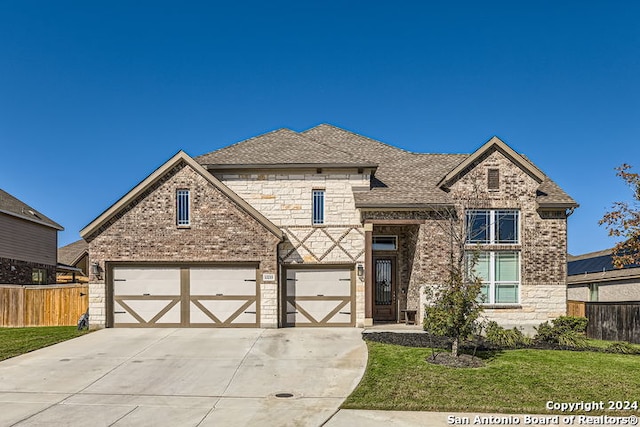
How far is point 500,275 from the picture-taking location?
61.1 ft

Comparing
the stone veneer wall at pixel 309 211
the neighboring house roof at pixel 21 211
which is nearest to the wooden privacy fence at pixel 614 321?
the stone veneer wall at pixel 309 211

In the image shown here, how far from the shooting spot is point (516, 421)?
29.9 ft

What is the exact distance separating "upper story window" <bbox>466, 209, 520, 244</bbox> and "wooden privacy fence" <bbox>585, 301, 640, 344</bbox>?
3.68m

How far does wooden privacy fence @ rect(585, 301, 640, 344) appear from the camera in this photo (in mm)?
16938

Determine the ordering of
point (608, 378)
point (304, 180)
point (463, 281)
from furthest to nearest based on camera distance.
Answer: point (304, 180)
point (463, 281)
point (608, 378)

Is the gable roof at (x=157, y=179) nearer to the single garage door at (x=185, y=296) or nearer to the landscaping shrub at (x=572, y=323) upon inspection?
the single garage door at (x=185, y=296)

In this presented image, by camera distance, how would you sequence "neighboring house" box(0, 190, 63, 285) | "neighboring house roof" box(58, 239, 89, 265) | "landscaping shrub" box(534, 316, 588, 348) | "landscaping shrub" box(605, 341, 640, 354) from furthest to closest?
"neighboring house roof" box(58, 239, 89, 265), "neighboring house" box(0, 190, 63, 285), "landscaping shrub" box(534, 316, 588, 348), "landscaping shrub" box(605, 341, 640, 354)

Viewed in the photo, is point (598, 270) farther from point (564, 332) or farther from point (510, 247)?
point (564, 332)

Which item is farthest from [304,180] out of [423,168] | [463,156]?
[463,156]

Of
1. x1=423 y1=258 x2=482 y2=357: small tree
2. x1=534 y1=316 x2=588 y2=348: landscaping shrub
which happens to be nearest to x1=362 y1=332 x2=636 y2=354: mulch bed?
x1=534 y1=316 x2=588 y2=348: landscaping shrub

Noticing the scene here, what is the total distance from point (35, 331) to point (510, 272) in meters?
17.1

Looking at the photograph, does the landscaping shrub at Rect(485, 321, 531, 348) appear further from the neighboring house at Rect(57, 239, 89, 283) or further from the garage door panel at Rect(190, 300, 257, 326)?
the neighboring house at Rect(57, 239, 89, 283)

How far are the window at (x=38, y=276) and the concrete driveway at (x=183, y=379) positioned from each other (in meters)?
15.8

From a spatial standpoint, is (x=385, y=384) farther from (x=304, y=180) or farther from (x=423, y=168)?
(x=423, y=168)
